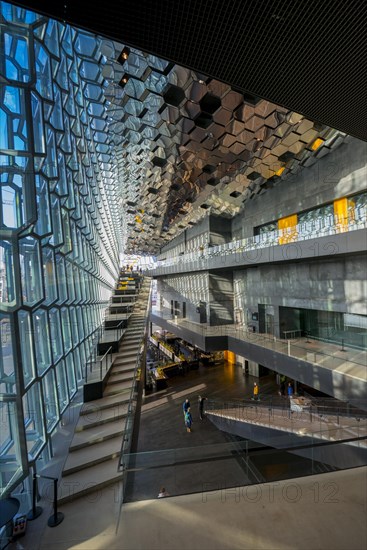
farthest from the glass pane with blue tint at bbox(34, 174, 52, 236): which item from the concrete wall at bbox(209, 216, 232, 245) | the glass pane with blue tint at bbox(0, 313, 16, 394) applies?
the concrete wall at bbox(209, 216, 232, 245)

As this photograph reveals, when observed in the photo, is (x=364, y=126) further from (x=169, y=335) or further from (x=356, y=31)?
(x=169, y=335)

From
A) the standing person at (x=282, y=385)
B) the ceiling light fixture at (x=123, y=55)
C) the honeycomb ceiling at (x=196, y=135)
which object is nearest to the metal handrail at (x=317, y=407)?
the standing person at (x=282, y=385)

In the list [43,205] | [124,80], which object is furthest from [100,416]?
[124,80]

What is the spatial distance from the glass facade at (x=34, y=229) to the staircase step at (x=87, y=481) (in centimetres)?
63

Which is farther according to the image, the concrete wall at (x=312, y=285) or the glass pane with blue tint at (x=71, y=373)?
the concrete wall at (x=312, y=285)

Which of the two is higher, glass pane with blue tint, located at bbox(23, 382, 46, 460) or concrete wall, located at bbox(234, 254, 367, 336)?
concrete wall, located at bbox(234, 254, 367, 336)

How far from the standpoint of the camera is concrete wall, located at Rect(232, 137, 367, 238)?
1012 centimetres

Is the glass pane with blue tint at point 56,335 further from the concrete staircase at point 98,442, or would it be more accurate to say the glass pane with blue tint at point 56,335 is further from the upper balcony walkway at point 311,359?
the upper balcony walkway at point 311,359

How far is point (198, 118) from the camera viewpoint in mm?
→ 8891

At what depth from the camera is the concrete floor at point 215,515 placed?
2.83 metres

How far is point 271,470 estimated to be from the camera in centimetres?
391

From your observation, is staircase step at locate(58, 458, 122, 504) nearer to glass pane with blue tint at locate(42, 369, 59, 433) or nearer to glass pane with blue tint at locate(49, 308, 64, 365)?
glass pane with blue tint at locate(42, 369, 59, 433)

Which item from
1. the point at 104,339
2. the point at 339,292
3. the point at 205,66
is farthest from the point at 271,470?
the point at 339,292

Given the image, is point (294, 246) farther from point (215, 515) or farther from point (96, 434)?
point (96, 434)
